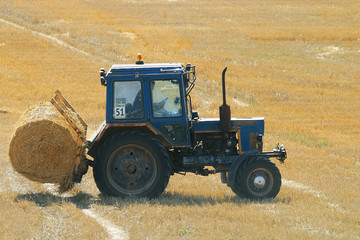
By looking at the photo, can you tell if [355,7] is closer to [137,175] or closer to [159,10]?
[159,10]

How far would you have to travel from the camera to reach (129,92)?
446 inches

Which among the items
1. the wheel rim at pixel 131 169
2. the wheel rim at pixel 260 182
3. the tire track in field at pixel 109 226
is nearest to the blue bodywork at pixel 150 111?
the wheel rim at pixel 131 169

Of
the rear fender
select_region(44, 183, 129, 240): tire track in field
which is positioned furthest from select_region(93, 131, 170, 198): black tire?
select_region(44, 183, 129, 240): tire track in field

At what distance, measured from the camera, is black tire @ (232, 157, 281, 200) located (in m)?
11.6

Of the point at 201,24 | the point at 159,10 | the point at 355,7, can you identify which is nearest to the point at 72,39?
the point at 201,24

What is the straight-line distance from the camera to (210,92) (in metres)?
30.2

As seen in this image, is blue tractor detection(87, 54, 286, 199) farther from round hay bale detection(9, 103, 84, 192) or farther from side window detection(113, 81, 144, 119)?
round hay bale detection(9, 103, 84, 192)

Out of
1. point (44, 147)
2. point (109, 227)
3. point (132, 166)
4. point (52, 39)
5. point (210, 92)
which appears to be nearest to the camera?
point (109, 227)

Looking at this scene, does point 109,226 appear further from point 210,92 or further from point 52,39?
point 52,39

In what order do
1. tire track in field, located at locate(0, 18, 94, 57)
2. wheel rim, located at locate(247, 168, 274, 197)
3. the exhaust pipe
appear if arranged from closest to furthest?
1. the exhaust pipe
2. wheel rim, located at locate(247, 168, 274, 197)
3. tire track in field, located at locate(0, 18, 94, 57)

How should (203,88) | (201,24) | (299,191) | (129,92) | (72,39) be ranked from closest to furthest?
(129,92) → (299,191) → (203,88) → (72,39) → (201,24)

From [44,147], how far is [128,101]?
1.69 metres

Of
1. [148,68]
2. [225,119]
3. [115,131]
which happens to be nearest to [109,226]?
[115,131]

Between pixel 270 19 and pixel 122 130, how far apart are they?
156 ft
